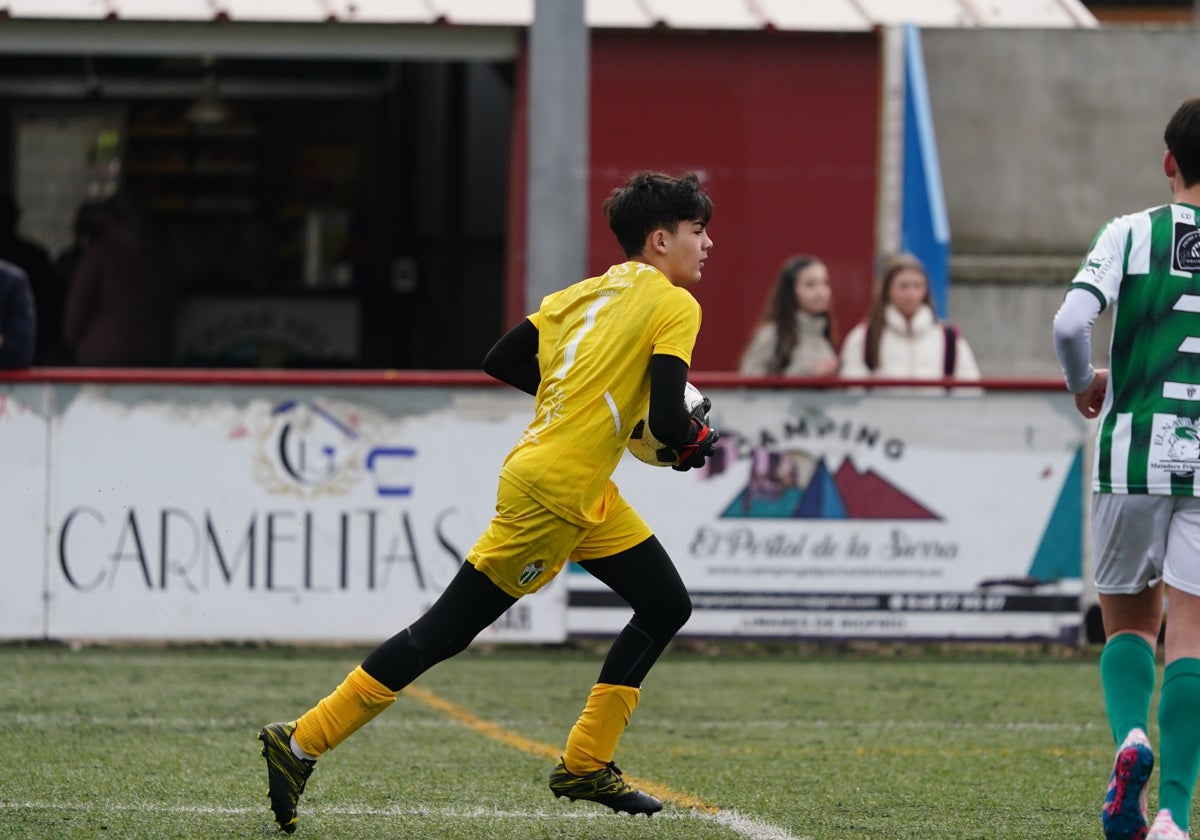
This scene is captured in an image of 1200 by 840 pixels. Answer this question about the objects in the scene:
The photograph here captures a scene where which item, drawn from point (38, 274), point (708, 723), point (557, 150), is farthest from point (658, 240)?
point (38, 274)

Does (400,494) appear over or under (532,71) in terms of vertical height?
under

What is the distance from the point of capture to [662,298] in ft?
16.1

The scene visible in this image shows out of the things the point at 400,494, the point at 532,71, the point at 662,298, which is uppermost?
the point at 532,71

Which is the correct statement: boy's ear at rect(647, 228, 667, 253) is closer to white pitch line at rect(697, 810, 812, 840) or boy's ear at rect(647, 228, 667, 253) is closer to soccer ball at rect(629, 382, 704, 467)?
soccer ball at rect(629, 382, 704, 467)

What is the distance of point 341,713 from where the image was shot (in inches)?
196

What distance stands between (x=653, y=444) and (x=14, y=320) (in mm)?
5552

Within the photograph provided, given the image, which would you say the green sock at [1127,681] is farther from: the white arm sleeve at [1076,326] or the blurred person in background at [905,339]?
the blurred person in background at [905,339]

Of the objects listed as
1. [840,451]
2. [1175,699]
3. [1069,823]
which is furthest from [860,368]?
[1175,699]

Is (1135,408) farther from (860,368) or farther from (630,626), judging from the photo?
(860,368)

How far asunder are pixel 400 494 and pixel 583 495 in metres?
4.71

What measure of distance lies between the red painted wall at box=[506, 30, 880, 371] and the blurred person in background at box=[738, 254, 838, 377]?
10.1ft

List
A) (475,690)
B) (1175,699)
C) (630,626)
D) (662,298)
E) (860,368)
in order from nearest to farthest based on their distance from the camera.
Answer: (1175,699), (662,298), (630,626), (475,690), (860,368)

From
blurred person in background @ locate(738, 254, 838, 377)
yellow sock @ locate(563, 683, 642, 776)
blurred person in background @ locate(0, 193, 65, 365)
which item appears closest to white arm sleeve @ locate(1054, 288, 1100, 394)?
yellow sock @ locate(563, 683, 642, 776)

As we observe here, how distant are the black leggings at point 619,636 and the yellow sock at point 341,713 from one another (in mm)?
33
